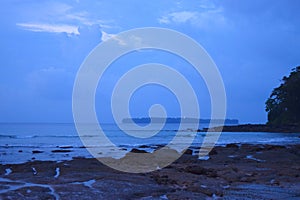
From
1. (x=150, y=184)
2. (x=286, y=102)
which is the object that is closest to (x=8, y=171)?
(x=150, y=184)

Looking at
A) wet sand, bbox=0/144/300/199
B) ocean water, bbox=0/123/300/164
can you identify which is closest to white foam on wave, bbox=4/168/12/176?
wet sand, bbox=0/144/300/199

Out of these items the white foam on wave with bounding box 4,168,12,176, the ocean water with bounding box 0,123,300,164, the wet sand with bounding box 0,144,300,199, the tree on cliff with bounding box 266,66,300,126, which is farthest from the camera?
the tree on cliff with bounding box 266,66,300,126

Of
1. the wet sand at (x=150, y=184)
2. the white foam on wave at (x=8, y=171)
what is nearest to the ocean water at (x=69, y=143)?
the white foam on wave at (x=8, y=171)

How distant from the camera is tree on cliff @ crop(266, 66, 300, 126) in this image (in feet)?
306

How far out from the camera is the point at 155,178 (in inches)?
651

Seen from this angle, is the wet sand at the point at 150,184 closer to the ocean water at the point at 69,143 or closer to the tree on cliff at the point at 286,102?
the ocean water at the point at 69,143

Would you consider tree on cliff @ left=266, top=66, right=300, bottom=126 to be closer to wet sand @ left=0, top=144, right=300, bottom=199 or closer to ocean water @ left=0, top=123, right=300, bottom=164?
ocean water @ left=0, top=123, right=300, bottom=164

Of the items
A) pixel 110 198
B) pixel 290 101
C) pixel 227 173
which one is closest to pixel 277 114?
pixel 290 101

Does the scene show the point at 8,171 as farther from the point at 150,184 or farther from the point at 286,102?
the point at 286,102

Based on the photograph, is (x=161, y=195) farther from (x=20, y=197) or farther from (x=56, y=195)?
(x=20, y=197)

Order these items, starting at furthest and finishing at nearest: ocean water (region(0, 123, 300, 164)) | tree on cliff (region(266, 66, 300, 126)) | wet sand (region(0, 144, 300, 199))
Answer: tree on cliff (region(266, 66, 300, 126)), ocean water (region(0, 123, 300, 164)), wet sand (region(0, 144, 300, 199))

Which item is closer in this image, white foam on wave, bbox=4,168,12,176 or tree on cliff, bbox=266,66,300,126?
white foam on wave, bbox=4,168,12,176

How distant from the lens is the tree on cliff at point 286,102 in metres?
93.1

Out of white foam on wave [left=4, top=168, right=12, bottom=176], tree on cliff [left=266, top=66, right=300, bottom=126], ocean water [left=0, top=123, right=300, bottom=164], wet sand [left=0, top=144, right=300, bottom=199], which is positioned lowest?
wet sand [left=0, top=144, right=300, bottom=199]
